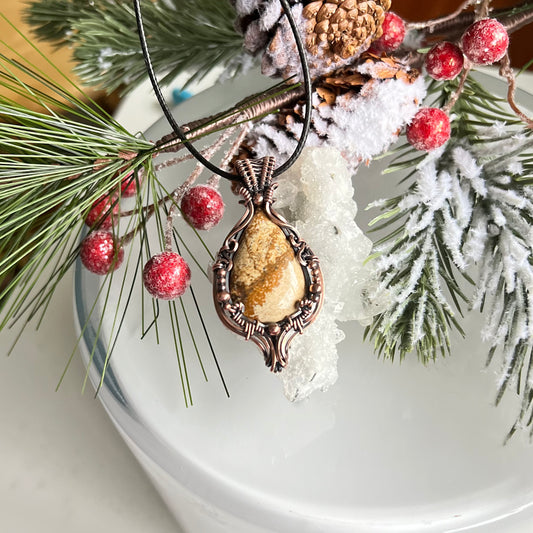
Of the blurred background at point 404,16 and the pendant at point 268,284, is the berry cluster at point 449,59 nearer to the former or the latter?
the pendant at point 268,284

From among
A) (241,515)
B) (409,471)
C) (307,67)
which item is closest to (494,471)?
(409,471)

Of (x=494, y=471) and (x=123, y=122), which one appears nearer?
(x=494, y=471)

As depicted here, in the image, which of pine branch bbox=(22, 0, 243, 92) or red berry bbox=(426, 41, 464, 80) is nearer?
red berry bbox=(426, 41, 464, 80)

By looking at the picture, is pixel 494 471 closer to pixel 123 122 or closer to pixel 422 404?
pixel 422 404

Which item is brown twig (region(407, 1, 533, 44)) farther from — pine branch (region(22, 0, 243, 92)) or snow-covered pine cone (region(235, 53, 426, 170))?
pine branch (region(22, 0, 243, 92))

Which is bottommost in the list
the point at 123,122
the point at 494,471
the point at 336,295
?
the point at 494,471

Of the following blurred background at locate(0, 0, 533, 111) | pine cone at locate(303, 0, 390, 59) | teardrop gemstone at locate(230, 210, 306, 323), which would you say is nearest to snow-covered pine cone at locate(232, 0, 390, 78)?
pine cone at locate(303, 0, 390, 59)

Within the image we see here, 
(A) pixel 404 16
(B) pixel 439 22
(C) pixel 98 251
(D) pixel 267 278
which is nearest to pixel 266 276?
(D) pixel 267 278

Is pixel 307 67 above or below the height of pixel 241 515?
above
